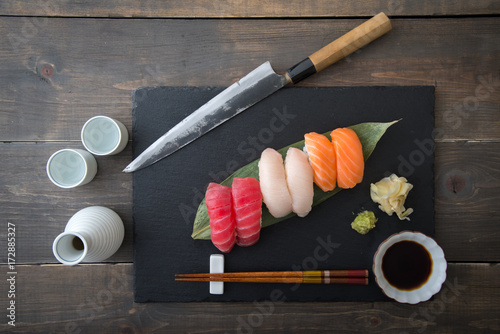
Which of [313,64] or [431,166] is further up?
[313,64]

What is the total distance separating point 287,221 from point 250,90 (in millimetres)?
652

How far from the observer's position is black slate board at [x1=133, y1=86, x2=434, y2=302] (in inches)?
62.3

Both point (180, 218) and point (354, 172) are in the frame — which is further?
point (180, 218)

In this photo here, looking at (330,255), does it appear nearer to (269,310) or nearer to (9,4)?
(269,310)

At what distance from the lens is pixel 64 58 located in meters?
1.63

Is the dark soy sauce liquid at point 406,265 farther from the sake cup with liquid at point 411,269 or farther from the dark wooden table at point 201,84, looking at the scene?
the dark wooden table at point 201,84

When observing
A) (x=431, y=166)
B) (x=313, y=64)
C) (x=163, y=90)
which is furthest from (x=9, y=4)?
(x=431, y=166)

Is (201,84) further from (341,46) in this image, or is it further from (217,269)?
(217,269)

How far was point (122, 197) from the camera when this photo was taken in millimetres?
1628

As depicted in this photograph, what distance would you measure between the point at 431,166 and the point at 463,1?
0.82 metres

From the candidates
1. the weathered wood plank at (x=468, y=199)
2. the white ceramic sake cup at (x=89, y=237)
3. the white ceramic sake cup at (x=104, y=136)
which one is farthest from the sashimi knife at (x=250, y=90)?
the weathered wood plank at (x=468, y=199)

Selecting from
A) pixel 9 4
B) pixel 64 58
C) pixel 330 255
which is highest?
pixel 9 4

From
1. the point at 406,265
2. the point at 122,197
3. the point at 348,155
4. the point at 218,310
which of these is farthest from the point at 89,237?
the point at 406,265

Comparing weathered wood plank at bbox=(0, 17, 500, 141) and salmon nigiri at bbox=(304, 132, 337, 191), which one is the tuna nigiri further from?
weathered wood plank at bbox=(0, 17, 500, 141)
